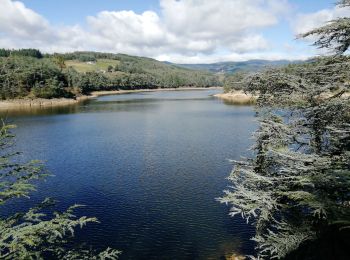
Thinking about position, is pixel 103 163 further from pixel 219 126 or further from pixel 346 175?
pixel 346 175

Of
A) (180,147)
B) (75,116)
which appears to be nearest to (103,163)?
(180,147)

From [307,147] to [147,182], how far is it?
29476 millimetres

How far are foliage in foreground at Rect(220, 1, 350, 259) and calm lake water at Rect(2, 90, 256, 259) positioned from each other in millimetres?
11055

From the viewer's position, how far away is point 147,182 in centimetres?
4412

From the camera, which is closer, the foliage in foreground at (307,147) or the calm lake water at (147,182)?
the foliage in foreground at (307,147)

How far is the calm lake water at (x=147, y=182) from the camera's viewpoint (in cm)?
3059

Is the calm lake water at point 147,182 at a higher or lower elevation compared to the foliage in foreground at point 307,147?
lower

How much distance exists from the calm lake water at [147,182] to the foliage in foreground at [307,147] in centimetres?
1105

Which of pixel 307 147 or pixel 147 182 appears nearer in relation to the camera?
pixel 307 147

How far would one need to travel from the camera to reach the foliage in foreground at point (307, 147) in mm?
12087

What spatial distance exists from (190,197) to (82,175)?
16.5 metres

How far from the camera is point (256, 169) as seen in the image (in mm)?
20828

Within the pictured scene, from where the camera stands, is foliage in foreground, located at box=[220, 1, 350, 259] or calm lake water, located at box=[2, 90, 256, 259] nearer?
foliage in foreground, located at box=[220, 1, 350, 259]

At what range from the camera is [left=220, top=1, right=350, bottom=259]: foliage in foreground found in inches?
476
